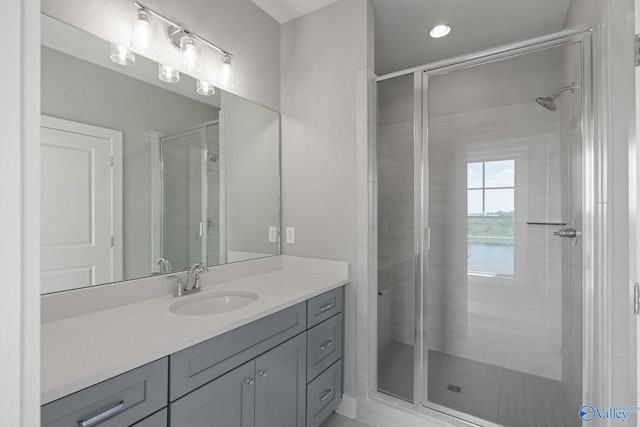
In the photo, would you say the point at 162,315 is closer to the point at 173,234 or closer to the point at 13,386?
the point at 173,234

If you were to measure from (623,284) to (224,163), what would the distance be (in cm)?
196

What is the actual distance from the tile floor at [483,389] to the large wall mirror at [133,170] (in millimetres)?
1177

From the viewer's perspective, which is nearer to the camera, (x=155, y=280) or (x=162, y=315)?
(x=162, y=315)

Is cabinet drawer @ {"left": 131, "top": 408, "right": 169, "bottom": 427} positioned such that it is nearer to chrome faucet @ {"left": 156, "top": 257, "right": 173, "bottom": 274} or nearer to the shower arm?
chrome faucet @ {"left": 156, "top": 257, "right": 173, "bottom": 274}

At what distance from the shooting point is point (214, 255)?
1.75 metres

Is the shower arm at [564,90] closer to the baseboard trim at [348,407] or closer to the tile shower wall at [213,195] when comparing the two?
the tile shower wall at [213,195]

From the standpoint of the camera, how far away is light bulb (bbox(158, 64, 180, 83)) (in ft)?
4.89

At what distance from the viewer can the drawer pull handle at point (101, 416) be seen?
2.48 feet

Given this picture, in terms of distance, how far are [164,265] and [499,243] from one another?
1939mm

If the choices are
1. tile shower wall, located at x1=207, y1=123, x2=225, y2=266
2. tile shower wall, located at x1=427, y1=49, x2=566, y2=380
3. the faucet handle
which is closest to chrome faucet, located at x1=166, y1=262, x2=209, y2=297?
the faucet handle

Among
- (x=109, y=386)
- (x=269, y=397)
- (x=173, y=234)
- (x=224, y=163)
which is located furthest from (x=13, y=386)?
(x=224, y=163)

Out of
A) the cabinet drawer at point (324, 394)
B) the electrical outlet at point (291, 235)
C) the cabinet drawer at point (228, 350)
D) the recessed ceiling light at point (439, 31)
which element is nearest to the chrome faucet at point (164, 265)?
the cabinet drawer at point (228, 350)

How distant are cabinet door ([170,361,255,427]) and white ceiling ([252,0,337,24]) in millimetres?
2113

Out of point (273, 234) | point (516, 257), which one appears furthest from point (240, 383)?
point (516, 257)
